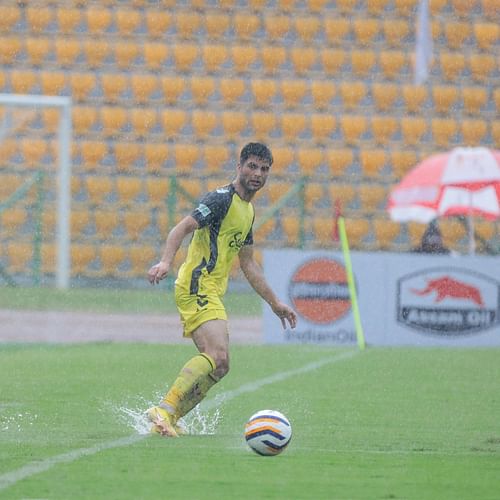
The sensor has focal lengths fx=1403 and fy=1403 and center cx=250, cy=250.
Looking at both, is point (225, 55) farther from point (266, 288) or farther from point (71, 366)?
point (266, 288)

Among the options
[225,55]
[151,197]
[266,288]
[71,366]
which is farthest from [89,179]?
[266,288]

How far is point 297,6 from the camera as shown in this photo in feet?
84.0

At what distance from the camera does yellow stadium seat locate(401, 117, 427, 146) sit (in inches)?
985

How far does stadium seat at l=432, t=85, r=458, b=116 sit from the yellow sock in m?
17.1

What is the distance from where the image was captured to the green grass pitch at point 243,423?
654 cm

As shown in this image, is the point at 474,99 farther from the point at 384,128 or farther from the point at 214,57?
the point at 214,57

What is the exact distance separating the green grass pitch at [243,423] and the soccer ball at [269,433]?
87 mm

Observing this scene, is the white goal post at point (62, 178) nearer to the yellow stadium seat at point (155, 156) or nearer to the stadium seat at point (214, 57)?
the yellow stadium seat at point (155, 156)

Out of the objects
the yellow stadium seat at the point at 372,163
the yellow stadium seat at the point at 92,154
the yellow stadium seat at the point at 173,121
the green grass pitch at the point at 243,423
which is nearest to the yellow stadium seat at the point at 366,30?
the yellow stadium seat at the point at 372,163

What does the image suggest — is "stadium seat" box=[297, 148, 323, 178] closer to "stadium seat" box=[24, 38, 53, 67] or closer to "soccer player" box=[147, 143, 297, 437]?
"stadium seat" box=[24, 38, 53, 67]

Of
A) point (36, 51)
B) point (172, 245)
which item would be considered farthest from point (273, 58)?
point (172, 245)

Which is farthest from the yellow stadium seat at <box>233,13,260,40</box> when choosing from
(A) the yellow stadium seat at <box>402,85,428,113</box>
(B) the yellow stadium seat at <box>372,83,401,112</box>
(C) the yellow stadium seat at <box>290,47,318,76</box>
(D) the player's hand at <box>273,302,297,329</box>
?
(D) the player's hand at <box>273,302,297,329</box>

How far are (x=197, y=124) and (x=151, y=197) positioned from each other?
1677 millimetres

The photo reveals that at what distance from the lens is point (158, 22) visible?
997 inches
